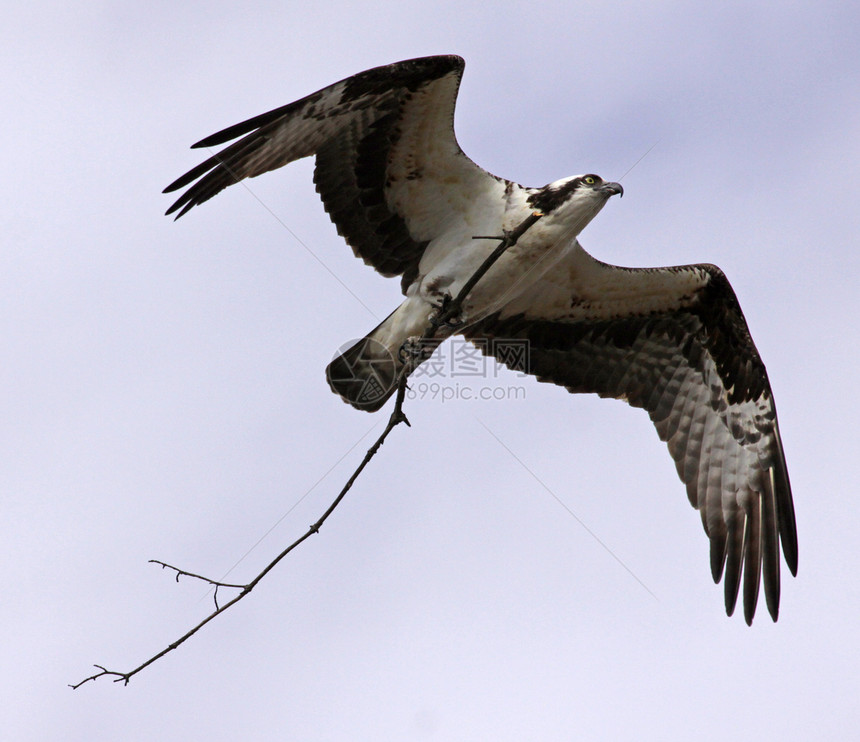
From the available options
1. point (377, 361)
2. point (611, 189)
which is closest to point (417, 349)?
point (377, 361)

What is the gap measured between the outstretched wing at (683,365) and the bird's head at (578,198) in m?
0.87

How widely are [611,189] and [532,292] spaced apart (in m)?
1.36

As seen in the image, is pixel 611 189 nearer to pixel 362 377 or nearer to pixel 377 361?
pixel 377 361

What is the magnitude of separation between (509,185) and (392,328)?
1355 millimetres

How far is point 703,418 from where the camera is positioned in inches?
308

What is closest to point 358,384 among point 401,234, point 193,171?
point 401,234

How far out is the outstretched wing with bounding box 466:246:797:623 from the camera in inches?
289

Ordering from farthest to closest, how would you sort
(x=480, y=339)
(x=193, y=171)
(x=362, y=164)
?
(x=480, y=339)
(x=362, y=164)
(x=193, y=171)

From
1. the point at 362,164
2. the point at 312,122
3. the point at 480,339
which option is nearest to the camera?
the point at 312,122

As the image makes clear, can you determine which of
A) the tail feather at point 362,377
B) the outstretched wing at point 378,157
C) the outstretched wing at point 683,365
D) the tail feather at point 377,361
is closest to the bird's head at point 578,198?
the outstretched wing at point 378,157

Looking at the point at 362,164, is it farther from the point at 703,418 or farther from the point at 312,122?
the point at 703,418

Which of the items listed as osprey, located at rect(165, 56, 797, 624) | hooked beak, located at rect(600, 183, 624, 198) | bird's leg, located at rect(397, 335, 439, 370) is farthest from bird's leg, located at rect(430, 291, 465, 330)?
hooked beak, located at rect(600, 183, 624, 198)

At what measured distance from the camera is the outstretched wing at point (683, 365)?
24.1 ft

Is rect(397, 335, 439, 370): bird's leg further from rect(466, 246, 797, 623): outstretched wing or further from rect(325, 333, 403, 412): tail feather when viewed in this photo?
rect(466, 246, 797, 623): outstretched wing
